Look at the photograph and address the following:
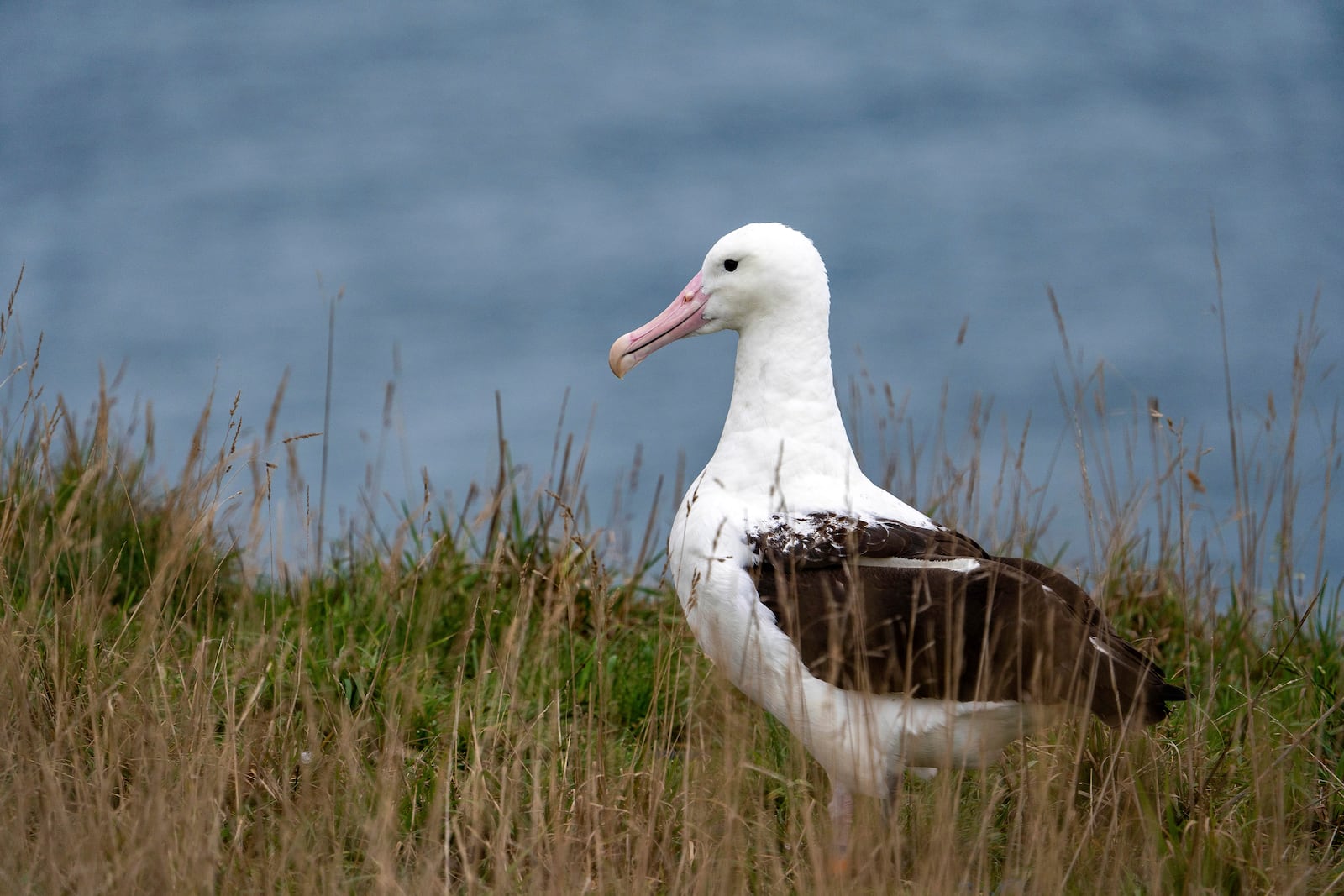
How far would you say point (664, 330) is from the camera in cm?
472

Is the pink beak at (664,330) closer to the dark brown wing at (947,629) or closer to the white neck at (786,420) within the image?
the white neck at (786,420)

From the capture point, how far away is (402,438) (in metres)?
5.19

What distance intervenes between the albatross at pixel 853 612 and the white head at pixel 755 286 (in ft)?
0.04

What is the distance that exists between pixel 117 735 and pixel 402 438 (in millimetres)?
1848

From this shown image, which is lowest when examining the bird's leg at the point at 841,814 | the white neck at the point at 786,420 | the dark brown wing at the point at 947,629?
the bird's leg at the point at 841,814

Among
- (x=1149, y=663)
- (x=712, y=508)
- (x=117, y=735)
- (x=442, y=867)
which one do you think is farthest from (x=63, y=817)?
(x=1149, y=663)

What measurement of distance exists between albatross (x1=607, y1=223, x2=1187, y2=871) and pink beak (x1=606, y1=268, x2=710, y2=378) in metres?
0.34

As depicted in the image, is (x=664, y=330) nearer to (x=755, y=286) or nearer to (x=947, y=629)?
(x=755, y=286)

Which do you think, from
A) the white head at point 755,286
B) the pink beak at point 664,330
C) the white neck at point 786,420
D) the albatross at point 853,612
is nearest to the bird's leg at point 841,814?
the albatross at point 853,612

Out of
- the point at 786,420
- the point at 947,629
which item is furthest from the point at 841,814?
the point at 786,420

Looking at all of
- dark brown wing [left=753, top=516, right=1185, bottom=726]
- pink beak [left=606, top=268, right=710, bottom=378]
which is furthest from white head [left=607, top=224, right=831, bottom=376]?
dark brown wing [left=753, top=516, right=1185, bottom=726]

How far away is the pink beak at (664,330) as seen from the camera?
4645 millimetres

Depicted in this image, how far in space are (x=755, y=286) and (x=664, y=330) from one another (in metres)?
0.43

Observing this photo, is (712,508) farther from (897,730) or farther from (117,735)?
(117,735)
